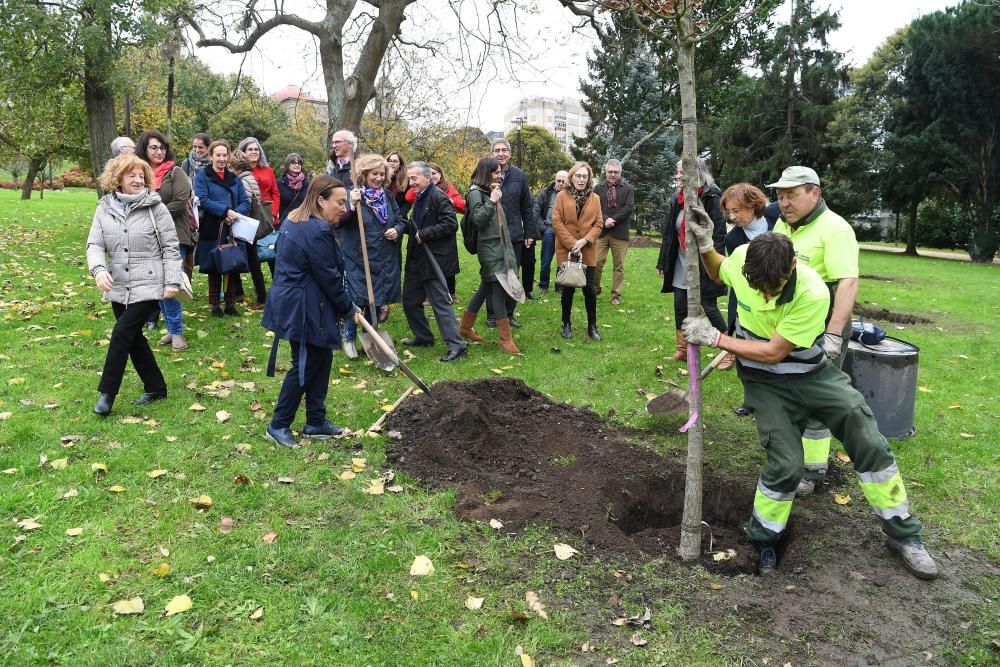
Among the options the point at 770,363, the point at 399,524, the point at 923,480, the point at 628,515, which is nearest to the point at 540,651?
the point at 399,524

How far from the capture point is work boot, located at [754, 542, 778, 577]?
3.64 m

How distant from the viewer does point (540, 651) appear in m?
2.91

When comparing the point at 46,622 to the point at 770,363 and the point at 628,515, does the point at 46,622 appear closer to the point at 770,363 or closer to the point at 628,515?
the point at 628,515

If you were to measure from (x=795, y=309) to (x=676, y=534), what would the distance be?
156cm

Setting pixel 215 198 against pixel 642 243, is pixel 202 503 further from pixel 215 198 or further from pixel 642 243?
pixel 642 243

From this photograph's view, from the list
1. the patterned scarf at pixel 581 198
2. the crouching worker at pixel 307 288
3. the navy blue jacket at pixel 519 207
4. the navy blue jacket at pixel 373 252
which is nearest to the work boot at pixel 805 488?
the crouching worker at pixel 307 288

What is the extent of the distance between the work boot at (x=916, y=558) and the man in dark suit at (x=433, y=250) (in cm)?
465

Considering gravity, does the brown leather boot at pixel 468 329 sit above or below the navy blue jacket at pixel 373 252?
below

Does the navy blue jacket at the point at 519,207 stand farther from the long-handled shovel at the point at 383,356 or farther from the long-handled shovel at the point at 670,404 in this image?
the long-handled shovel at the point at 670,404

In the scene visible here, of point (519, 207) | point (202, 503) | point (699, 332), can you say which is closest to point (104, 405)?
point (202, 503)

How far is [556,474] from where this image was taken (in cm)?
462

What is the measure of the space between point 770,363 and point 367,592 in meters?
2.44

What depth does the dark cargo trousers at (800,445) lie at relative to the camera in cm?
355

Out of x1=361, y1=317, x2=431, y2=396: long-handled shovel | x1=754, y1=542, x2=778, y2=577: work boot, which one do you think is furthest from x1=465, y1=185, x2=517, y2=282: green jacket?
x1=754, y1=542, x2=778, y2=577: work boot
